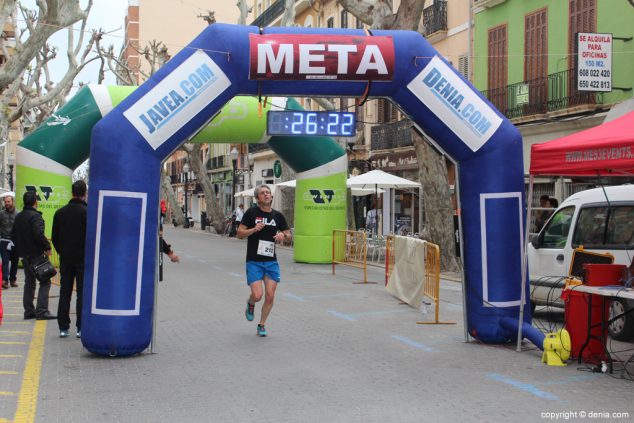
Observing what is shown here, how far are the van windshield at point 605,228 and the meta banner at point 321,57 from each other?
377 centimetres

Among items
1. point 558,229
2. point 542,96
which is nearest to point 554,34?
point 542,96

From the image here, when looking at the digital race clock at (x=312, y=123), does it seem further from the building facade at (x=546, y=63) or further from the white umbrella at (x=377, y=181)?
the white umbrella at (x=377, y=181)

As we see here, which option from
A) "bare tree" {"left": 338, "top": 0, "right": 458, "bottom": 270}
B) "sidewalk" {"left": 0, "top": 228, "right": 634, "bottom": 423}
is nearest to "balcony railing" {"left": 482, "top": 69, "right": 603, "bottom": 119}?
"bare tree" {"left": 338, "top": 0, "right": 458, "bottom": 270}

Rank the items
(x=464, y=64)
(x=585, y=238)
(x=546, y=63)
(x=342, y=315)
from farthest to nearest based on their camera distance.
→ (x=464, y=64) < (x=546, y=63) < (x=342, y=315) < (x=585, y=238)

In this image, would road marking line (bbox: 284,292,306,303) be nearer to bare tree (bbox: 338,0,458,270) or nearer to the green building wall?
bare tree (bbox: 338,0,458,270)

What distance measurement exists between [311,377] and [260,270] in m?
2.29

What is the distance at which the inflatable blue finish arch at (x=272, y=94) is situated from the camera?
334 inches

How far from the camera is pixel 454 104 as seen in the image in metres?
9.27

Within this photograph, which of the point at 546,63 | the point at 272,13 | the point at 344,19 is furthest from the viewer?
the point at 272,13

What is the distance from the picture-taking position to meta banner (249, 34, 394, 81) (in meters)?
8.91

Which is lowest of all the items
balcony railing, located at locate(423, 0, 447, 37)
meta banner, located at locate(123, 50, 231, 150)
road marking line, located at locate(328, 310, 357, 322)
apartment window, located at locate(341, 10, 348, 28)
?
road marking line, located at locate(328, 310, 357, 322)

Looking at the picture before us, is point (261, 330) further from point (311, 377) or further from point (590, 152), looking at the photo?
point (590, 152)

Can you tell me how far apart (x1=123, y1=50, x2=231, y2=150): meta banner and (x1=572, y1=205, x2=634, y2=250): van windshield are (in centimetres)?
542

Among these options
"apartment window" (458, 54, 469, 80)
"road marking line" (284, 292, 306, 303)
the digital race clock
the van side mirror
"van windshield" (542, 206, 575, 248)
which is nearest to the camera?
the digital race clock
